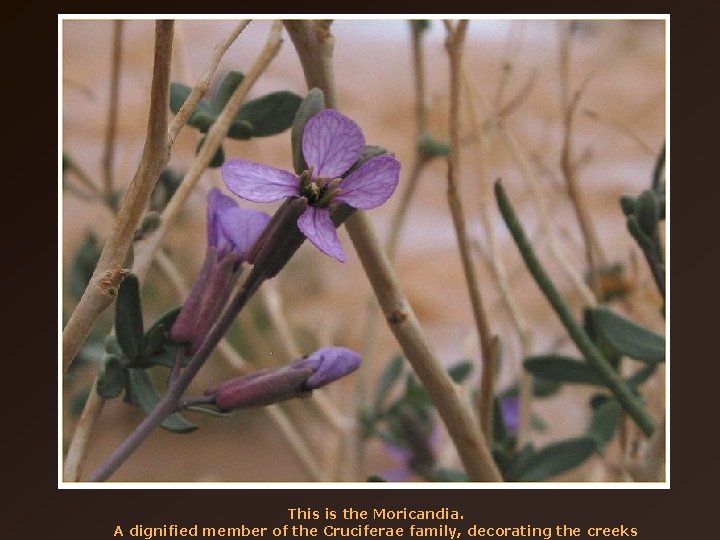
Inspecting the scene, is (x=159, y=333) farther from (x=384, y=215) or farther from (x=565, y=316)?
(x=384, y=215)

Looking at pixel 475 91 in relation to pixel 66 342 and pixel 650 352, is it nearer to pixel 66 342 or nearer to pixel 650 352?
pixel 650 352

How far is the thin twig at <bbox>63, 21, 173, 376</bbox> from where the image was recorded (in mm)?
306

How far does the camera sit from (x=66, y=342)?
0.33 m

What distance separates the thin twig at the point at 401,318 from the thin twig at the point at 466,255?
44 mm

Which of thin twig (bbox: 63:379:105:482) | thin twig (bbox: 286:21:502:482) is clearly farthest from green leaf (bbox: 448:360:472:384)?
thin twig (bbox: 63:379:105:482)

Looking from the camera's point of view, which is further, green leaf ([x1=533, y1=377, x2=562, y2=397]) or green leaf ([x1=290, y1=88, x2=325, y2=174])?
green leaf ([x1=533, y1=377, x2=562, y2=397])

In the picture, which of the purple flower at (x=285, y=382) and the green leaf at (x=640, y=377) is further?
the green leaf at (x=640, y=377)

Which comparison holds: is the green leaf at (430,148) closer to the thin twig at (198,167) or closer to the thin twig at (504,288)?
the thin twig at (504,288)

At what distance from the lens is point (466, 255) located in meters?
0.44

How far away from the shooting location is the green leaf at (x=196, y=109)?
15.8 inches

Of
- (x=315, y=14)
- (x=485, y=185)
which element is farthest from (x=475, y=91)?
(x=315, y=14)

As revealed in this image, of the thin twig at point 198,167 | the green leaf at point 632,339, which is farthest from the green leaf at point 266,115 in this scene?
the green leaf at point 632,339

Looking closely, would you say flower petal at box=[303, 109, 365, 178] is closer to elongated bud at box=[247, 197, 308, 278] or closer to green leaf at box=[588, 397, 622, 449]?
elongated bud at box=[247, 197, 308, 278]

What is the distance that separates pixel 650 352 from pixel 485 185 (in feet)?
0.65
